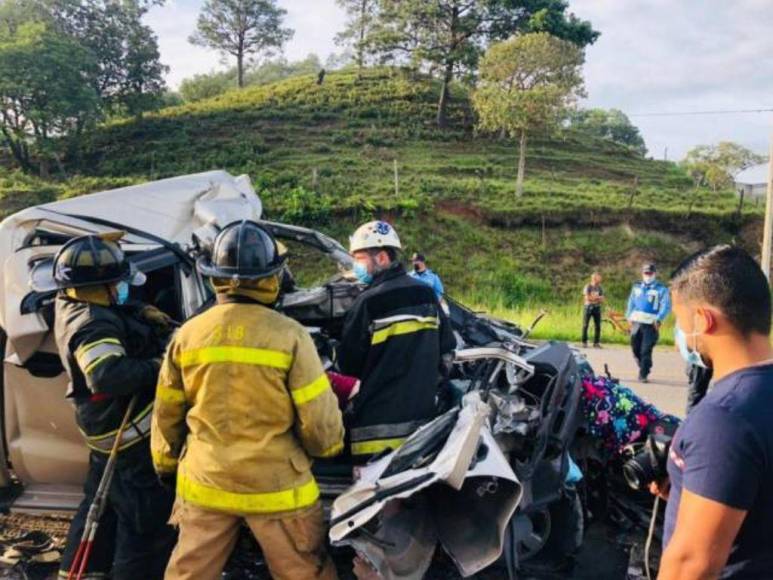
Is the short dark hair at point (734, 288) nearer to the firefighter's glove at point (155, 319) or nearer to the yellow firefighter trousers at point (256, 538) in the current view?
the yellow firefighter trousers at point (256, 538)

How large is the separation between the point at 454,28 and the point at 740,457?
116 feet

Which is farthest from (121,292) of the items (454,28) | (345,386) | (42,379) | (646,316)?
(454,28)

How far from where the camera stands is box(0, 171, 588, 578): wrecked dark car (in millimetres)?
2619

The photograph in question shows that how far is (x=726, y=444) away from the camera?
4.62ft

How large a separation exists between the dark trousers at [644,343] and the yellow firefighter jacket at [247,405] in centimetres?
655

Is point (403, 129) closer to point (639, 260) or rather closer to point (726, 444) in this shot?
point (639, 260)

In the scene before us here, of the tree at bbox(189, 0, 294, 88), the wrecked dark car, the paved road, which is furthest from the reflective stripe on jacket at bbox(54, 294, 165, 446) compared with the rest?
the tree at bbox(189, 0, 294, 88)

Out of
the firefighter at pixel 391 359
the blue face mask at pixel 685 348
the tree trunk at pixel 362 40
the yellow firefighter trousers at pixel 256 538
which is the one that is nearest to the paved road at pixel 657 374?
the blue face mask at pixel 685 348

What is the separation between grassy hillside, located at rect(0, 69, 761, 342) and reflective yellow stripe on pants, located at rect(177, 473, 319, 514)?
41.7 feet

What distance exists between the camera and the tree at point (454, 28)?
110 feet

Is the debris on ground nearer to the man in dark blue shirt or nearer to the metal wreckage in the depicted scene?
the metal wreckage

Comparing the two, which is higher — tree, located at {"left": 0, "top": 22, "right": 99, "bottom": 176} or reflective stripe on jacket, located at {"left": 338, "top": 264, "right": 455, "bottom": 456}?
tree, located at {"left": 0, "top": 22, "right": 99, "bottom": 176}

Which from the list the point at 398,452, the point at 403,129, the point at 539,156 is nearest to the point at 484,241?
the point at 539,156

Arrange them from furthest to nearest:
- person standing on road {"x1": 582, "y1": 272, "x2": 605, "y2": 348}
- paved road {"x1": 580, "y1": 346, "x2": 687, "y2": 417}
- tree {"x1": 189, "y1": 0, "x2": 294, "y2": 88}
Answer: tree {"x1": 189, "y1": 0, "x2": 294, "y2": 88}, person standing on road {"x1": 582, "y1": 272, "x2": 605, "y2": 348}, paved road {"x1": 580, "y1": 346, "x2": 687, "y2": 417}
